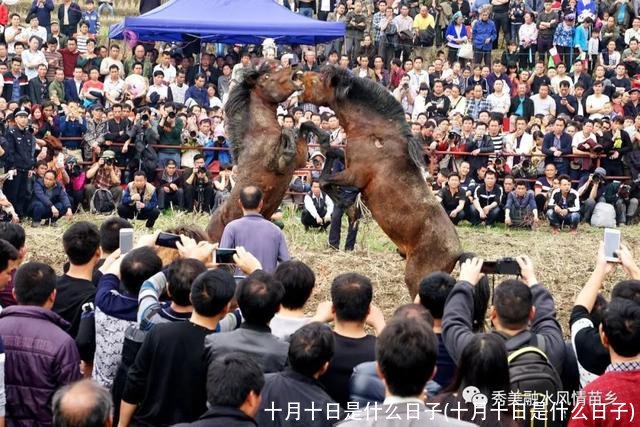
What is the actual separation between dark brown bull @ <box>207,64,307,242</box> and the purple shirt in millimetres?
2048

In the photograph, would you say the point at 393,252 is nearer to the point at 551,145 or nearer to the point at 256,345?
the point at 551,145

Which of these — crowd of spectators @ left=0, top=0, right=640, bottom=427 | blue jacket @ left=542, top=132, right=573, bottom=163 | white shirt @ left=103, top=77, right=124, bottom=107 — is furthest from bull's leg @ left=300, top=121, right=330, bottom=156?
white shirt @ left=103, top=77, right=124, bottom=107

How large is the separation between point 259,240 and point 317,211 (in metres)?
7.15

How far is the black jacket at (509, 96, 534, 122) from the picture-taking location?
2038 centimetres

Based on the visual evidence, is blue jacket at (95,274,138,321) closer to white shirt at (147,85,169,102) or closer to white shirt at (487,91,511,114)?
white shirt at (147,85,169,102)

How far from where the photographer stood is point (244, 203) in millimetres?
8453

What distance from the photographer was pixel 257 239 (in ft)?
27.0

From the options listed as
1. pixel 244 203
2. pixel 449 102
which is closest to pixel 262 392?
pixel 244 203

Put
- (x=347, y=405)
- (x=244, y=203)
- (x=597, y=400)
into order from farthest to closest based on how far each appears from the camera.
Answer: (x=244, y=203), (x=347, y=405), (x=597, y=400)

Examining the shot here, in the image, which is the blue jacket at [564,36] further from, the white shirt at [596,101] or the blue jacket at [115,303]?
the blue jacket at [115,303]

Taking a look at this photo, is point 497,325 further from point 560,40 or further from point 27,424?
point 560,40

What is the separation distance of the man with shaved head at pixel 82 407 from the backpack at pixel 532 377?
71.7 inches

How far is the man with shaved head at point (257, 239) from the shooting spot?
8234 mm

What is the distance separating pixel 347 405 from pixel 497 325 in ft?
2.72
